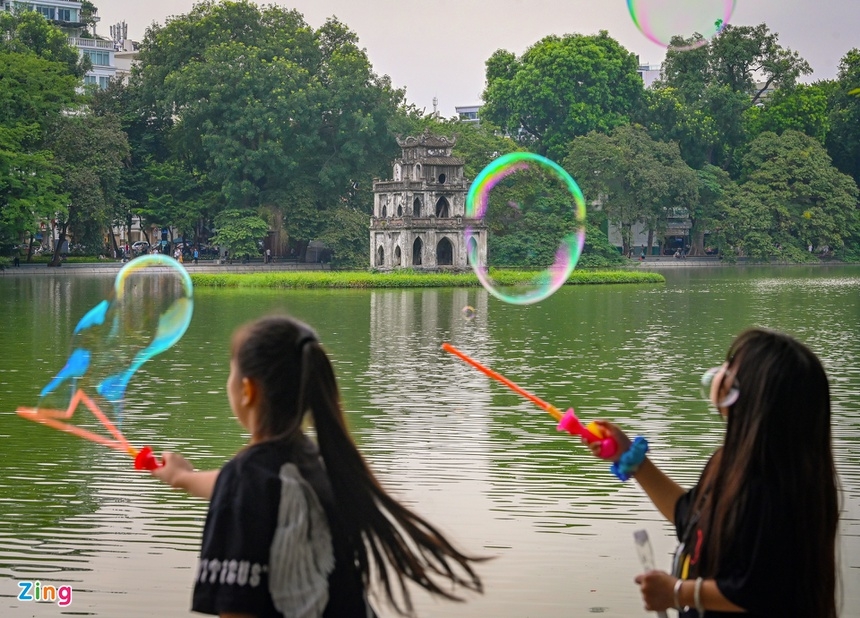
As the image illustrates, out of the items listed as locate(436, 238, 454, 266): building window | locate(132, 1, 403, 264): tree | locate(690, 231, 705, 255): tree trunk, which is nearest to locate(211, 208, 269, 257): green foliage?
locate(132, 1, 403, 264): tree

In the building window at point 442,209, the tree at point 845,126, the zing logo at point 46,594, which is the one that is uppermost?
the tree at point 845,126

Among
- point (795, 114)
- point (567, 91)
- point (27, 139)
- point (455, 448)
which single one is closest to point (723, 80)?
point (795, 114)

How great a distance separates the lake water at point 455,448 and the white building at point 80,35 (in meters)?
51.0

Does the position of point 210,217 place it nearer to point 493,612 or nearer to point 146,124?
point 146,124

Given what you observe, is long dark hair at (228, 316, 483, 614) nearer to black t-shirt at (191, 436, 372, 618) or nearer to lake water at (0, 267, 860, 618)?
black t-shirt at (191, 436, 372, 618)

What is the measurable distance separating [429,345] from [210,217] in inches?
1552

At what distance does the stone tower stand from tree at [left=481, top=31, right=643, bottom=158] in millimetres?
15688

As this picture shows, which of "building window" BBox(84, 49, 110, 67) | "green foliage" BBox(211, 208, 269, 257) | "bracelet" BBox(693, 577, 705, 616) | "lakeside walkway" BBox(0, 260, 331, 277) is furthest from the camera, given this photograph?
"building window" BBox(84, 49, 110, 67)

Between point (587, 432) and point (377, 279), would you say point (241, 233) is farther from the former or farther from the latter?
point (587, 432)

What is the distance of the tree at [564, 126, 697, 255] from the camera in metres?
59.5

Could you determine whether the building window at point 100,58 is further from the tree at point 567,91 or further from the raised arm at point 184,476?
the raised arm at point 184,476

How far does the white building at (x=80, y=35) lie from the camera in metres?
75.1

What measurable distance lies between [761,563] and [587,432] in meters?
0.55

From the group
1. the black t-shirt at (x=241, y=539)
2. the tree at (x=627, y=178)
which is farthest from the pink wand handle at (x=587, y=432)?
the tree at (x=627, y=178)
